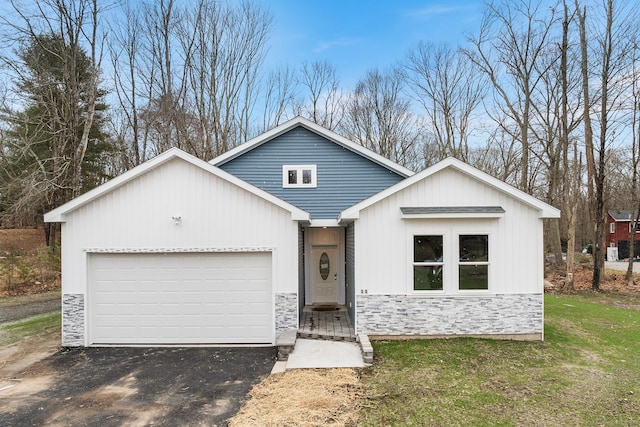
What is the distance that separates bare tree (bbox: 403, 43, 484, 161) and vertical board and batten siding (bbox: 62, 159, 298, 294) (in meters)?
18.6

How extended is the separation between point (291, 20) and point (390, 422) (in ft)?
65.7

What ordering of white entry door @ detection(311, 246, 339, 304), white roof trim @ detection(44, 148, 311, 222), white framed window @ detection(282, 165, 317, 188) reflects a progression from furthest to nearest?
white entry door @ detection(311, 246, 339, 304) → white framed window @ detection(282, 165, 317, 188) → white roof trim @ detection(44, 148, 311, 222)

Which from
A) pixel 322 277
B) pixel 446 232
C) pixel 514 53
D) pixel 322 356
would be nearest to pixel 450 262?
pixel 446 232

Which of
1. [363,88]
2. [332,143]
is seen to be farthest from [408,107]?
[332,143]

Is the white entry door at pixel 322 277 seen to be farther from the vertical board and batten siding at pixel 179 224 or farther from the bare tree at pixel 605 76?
the bare tree at pixel 605 76

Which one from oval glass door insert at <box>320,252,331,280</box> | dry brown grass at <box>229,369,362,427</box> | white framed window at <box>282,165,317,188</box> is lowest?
dry brown grass at <box>229,369,362,427</box>

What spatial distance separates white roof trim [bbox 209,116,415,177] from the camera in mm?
11766

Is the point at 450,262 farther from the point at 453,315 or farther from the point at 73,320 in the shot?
the point at 73,320

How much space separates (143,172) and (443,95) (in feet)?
67.7

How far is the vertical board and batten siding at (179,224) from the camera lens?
8.22 meters

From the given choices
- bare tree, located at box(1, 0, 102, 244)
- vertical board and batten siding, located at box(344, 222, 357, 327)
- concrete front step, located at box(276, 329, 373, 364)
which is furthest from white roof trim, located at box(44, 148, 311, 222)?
bare tree, located at box(1, 0, 102, 244)

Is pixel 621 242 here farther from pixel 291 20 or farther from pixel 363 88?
pixel 291 20

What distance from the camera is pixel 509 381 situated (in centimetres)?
595

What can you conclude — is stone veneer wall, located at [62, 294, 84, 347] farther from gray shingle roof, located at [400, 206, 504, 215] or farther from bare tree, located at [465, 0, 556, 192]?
bare tree, located at [465, 0, 556, 192]
